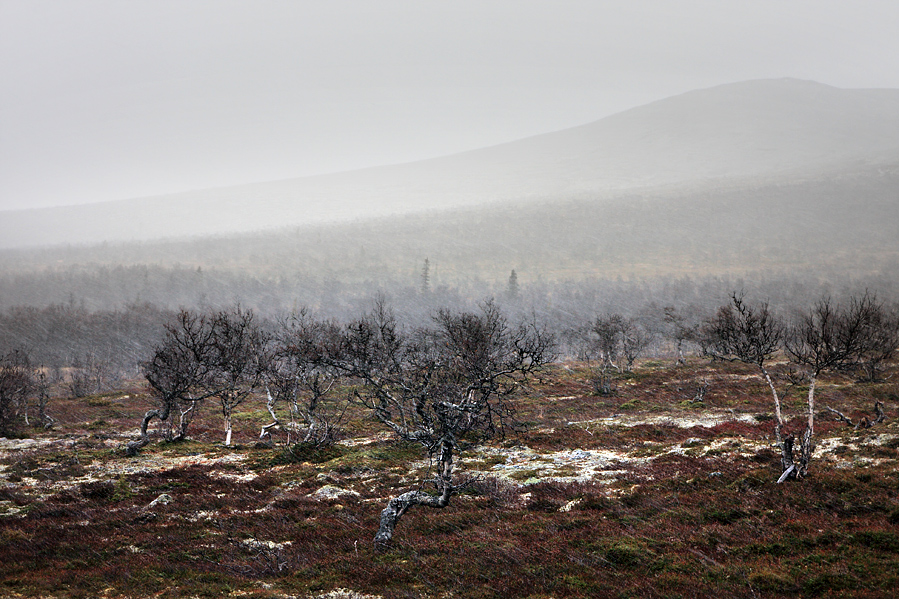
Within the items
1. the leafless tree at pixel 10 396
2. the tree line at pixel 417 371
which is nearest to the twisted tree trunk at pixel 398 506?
A: the tree line at pixel 417 371

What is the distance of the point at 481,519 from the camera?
679 inches

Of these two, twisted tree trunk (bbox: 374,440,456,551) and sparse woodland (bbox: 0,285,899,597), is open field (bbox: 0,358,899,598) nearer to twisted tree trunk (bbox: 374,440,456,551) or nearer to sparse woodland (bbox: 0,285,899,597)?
sparse woodland (bbox: 0,285,899,597)

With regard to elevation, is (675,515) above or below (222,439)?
above

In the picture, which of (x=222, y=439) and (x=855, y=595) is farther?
(x=222, y=439)

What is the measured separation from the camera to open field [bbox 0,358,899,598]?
38.3 feet

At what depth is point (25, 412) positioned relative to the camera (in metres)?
45.1

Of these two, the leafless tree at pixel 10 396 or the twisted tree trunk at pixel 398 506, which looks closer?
the twisted tree trunk at pixel 398 506

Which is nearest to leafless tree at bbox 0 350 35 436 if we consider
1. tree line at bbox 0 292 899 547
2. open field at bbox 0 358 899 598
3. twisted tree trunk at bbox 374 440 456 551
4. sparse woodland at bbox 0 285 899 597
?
tree line at bbox 0 292 899 547

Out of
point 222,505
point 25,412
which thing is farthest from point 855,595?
point 25,412

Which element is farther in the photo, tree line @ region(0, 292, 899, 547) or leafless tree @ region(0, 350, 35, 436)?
leafless tree @ region(0, 350, 35, 436)

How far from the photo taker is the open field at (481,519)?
1167 cm

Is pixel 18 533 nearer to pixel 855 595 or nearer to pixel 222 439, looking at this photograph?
pixel 222 439

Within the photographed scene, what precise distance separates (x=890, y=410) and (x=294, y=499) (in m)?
42.2

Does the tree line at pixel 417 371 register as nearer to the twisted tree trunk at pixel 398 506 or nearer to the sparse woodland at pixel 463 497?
the twisted tree trunk at pixel 398 506
